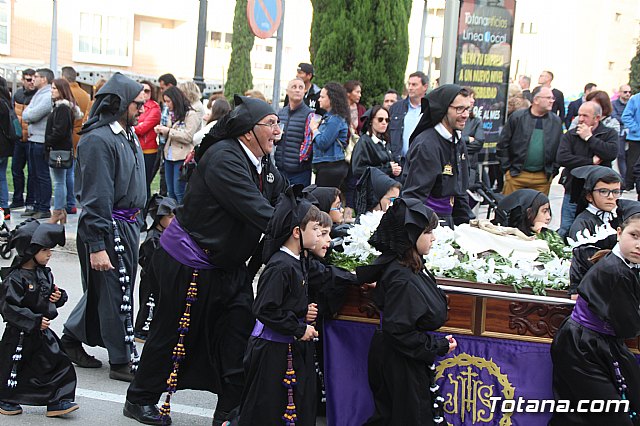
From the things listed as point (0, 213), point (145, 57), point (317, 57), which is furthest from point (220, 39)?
point (0, 213)

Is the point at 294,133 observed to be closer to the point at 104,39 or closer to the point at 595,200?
the point at 595,200

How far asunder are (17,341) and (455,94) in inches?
137

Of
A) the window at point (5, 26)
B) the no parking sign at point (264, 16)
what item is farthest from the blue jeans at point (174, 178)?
the window at point (5, 26)

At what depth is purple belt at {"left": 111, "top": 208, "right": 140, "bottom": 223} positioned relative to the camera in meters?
6.38

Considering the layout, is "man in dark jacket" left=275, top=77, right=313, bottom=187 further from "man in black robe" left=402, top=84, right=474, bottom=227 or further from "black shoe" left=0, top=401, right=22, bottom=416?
"black shoe" left=0, top=401, right=22, bottom=416

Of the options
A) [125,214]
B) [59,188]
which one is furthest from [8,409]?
[59,188]

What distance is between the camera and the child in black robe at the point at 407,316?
15.8ft

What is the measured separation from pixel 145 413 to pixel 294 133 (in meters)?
4.93

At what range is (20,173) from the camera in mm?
12852

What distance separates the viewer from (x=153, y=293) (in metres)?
5.93

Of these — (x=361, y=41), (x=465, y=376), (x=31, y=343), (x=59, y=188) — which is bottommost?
(x=31, y=343)

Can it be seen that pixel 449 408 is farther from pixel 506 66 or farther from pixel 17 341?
pixel 506 66

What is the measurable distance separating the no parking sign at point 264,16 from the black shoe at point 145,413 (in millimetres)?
5144

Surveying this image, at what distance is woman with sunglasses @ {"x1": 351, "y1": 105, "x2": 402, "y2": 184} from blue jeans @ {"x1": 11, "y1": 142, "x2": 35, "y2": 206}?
5142 millimetres
